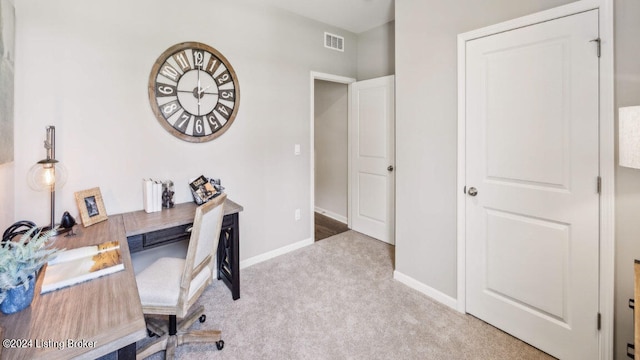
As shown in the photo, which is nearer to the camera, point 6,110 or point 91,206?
point 6,110

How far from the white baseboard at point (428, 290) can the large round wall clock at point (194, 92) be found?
2194 mm

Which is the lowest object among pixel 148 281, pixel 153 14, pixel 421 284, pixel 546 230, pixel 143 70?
pixel 421 284

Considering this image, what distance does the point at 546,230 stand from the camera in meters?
1.80

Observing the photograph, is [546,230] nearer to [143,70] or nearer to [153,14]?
[143,70]

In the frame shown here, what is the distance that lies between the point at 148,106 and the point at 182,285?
156cm

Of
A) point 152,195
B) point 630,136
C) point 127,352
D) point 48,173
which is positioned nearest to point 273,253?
point 152,195

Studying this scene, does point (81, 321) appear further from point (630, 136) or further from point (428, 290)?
point (428, 290)

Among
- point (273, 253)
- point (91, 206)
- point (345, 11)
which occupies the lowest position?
point (273, 253)

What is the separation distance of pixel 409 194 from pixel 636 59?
1.58 metres

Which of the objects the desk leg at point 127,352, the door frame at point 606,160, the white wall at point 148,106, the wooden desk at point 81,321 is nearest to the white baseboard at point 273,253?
the white wall at point 148,106

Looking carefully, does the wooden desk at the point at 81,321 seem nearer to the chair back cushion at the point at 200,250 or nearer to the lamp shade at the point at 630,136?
the chair back cushion at the point at 200,250

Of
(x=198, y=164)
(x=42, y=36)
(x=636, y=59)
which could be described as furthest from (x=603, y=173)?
(x=42, y=36)

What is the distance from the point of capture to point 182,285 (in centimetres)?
159

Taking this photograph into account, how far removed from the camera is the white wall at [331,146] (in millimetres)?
4359
